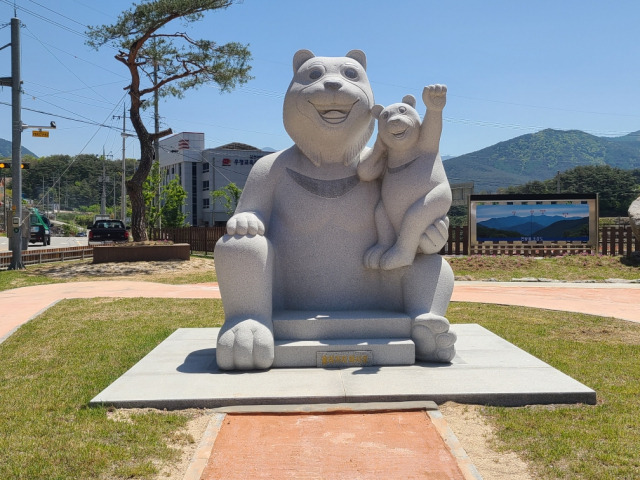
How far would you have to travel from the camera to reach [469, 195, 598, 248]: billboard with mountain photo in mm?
16609

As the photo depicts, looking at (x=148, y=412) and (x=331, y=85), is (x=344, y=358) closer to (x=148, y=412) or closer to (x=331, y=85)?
(x=148, y=412)

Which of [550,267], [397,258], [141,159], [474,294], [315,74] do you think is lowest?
[474,294]

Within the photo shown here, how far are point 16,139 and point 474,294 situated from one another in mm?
11338

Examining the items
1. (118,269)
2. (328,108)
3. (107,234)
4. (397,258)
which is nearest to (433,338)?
(397,258)

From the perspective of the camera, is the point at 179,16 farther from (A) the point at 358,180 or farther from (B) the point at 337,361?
(B) the point at 337,361

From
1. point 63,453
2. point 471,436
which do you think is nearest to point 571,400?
point 471,436

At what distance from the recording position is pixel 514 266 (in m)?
14.0

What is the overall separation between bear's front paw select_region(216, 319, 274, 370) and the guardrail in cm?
1300

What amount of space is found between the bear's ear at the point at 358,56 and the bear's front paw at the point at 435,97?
0.74 metres

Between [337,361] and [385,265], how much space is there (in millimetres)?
816

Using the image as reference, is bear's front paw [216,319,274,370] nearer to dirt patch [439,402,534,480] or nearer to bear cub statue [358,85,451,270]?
bear cub statue [358,85,451,270]

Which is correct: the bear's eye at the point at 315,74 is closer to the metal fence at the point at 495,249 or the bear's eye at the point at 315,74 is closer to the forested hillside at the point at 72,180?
the metal fence at the point at 495,249

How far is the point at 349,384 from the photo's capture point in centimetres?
384

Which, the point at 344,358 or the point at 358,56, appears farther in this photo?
the point at 358,56
